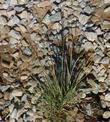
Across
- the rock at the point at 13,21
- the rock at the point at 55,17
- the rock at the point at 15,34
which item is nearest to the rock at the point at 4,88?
the rock at the point at 15,34

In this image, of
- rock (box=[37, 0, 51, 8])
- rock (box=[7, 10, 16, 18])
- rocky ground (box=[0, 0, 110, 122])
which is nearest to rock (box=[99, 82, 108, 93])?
rocky ground (box=[0, 0, 110, 122])

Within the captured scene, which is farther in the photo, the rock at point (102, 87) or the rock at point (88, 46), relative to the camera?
the rock at point (88, 46)

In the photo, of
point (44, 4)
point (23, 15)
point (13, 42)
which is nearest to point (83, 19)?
point (44, 4)

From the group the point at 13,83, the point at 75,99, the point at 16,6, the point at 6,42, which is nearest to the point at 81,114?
the point at 75,99

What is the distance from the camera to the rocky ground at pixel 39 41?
336 centimetres

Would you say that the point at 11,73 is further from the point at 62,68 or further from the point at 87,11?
the point at 87,11

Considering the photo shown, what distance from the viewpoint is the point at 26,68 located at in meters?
3.56

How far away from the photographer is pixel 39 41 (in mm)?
3674

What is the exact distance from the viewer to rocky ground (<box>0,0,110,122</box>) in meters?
3.36

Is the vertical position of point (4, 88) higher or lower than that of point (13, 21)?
lower

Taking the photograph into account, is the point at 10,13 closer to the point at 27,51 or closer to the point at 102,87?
the point at 27,51

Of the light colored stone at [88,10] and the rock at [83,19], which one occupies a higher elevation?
the light colored stone at [88,10]

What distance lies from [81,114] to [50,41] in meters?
0.74

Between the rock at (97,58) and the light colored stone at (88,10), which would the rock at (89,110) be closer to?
the rock at (97,58)
